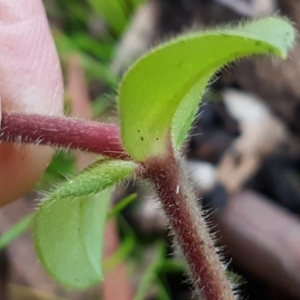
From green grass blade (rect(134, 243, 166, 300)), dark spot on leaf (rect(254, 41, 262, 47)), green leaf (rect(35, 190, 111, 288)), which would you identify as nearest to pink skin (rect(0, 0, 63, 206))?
green leaf (rect(35, 190, 111, 288))

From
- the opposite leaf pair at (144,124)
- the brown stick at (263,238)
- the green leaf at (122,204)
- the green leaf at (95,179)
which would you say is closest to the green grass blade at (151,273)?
the brown stick at (263,238)

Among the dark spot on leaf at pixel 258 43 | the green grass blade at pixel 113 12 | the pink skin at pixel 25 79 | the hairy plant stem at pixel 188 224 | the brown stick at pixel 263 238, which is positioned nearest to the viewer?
the dark spot on leaf at pixel 258 43

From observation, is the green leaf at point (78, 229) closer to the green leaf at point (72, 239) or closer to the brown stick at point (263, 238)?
the green leaf at point (72, 239)

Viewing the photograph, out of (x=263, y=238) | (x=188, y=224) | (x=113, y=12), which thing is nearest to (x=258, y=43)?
(x=188, y=224)

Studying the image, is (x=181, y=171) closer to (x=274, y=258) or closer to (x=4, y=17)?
(x=4, y=17)

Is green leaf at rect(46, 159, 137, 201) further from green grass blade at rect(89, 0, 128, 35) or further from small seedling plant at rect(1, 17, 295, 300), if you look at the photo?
green grass blade at rect(89, 0, 128, 35)

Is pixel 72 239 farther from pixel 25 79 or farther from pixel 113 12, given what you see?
pixel 113 12

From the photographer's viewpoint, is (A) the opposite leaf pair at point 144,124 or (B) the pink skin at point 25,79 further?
(B) the pink skin at point 25,79
